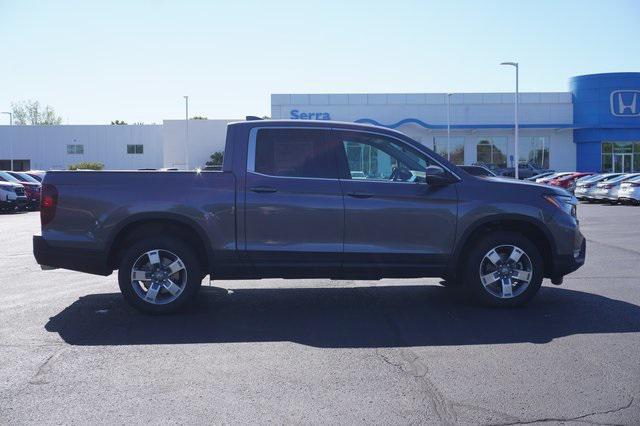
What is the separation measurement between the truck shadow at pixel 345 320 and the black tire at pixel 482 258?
131mm

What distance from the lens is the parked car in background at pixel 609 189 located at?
28828 millimetres

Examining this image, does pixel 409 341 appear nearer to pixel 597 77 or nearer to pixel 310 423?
pixel 310 423

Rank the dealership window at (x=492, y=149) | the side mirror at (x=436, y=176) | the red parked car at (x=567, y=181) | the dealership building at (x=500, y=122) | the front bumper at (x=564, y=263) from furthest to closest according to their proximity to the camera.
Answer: the dealership window at (x=492, y=149), the dealership building at (x=500, y=122), the red parked car at (x=567, y=181), the front bumper at (x=564, y=263), the side mirror at (x=436, y=176)

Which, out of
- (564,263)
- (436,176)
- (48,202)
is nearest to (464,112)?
(564,263)

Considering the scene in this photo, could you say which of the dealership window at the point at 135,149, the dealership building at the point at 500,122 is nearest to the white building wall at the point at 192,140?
the dealership building at the point at 500,122

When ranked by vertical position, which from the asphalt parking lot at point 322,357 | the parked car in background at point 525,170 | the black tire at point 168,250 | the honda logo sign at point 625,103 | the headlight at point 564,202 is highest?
the honda logo sign at point 625,103

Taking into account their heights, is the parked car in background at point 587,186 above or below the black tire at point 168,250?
above

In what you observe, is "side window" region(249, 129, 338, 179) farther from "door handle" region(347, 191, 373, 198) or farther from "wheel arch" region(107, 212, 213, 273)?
"wheel arch" region(107, 212, 213, 273)

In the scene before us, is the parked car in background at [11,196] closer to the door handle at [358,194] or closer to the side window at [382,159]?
the side window at [382,159]

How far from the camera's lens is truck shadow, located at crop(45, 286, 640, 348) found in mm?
6164

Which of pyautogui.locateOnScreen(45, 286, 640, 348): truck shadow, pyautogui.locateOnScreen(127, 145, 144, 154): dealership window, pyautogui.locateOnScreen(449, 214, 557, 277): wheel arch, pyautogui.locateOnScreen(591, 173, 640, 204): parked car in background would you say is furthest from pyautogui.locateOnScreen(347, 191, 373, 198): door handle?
pyautogui.locateOnScreen(127, 145, 144, 154): dealership window

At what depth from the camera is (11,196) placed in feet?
84.8

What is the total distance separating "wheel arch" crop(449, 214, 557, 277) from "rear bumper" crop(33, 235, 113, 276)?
12.6 feet

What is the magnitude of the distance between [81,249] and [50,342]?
1.22 metres
